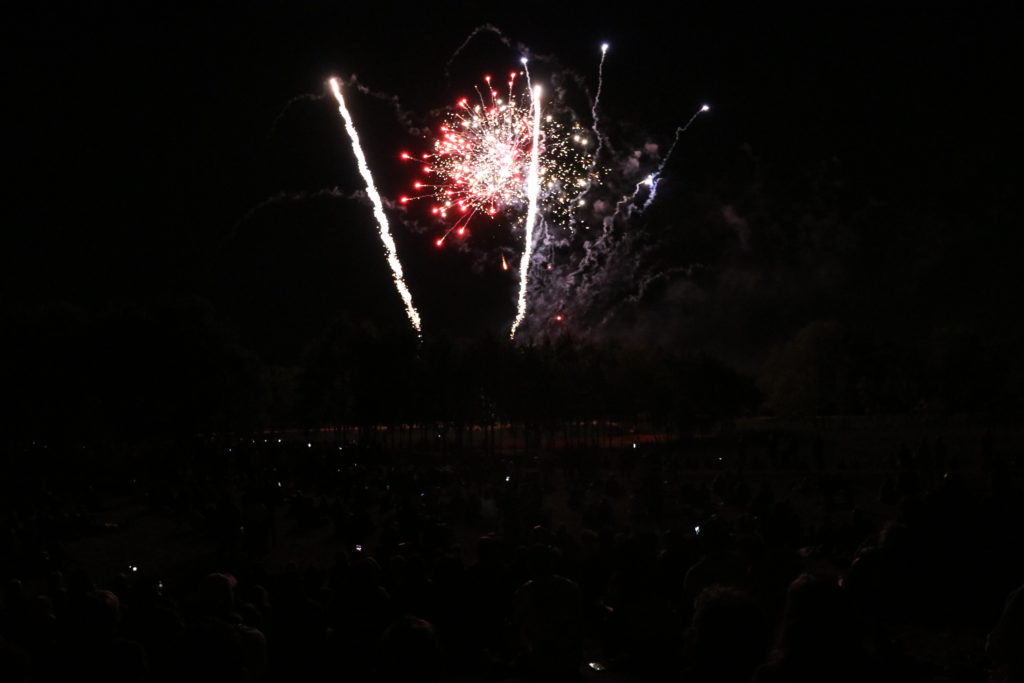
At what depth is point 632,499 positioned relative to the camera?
68.5ft

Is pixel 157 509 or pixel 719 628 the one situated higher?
pixel 719 628

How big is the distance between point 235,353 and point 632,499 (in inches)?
1666

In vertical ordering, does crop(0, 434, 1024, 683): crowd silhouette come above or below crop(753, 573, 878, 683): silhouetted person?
below

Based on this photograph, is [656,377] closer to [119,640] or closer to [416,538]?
[416,538]

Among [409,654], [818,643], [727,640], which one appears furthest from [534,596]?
[818,643]

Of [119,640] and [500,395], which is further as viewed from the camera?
[500,395]

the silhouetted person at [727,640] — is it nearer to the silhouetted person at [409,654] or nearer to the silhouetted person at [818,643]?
the silhouetted person at [818,643]

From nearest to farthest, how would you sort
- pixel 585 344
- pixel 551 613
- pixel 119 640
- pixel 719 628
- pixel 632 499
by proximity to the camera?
pixel 719 628 < pixel 119 640 < pixel 551 613 < pixel 632 499 < pixel 585 344

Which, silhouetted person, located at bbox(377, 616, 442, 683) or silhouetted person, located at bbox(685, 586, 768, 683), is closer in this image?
silhouetted person, located at bbox(685, 586, 768, 683)

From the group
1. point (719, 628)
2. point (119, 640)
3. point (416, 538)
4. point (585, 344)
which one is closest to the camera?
point (719, 628)

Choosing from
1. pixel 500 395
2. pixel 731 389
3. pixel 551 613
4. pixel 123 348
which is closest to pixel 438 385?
pixel 500 395

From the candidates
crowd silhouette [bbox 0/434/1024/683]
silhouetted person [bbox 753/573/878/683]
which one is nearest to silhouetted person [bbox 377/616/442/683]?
crowd silhouette [bbox 0/434/1024/683]

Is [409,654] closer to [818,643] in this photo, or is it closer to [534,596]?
[534,596]

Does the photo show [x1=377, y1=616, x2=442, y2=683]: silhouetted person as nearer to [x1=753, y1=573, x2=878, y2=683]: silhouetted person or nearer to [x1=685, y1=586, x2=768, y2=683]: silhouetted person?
[x1=685, y1=586, x2=768, y2=683]: silhouetted person
